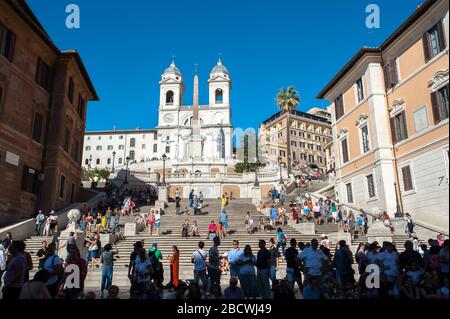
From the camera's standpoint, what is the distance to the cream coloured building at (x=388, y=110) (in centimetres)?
1848

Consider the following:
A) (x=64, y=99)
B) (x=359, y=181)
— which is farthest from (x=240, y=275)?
(x=64, y=99)

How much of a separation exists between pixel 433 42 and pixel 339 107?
10.9m

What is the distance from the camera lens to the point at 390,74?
23.2 meters

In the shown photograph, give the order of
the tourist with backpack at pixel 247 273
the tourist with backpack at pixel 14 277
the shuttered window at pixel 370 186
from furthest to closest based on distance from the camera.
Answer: the shuttered window at pixel 370 186 < the tourist with backpack at pixel 247 273 < the tourist with backpack at pixel 14 277

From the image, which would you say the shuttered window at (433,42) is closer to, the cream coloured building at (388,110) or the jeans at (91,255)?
the cream coloured building at (388,110)

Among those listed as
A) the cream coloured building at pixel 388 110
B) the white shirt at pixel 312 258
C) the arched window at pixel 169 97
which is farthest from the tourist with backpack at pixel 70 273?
the arched window at pixel 169 97

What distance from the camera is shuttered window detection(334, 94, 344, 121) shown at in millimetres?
29219

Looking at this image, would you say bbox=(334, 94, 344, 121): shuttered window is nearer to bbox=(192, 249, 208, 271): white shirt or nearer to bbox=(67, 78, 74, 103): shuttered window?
bbox=(67, 78, 74, 103): shuttered window

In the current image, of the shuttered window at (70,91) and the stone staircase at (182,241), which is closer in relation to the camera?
the stone staircase at (182,241)

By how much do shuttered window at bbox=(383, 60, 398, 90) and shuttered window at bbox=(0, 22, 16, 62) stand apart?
22950mm

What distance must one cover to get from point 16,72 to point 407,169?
2352 centimetres

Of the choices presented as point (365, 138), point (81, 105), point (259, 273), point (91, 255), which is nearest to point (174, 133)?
point (81, 105)

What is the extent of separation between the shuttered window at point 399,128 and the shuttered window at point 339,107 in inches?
278

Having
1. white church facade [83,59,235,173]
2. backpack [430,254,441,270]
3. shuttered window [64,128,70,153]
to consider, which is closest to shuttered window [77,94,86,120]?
shuttered window [64,128,70,153]
